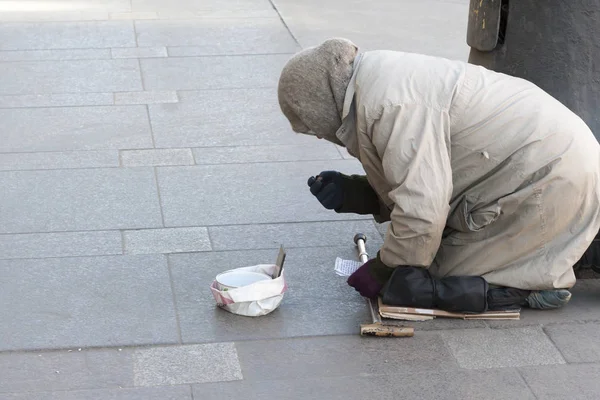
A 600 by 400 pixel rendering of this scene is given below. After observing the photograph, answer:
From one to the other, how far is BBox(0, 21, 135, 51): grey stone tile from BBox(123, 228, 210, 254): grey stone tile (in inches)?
135

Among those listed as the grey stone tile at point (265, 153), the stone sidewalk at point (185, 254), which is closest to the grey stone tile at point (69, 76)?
the stone sidewalk at point (185, 254)

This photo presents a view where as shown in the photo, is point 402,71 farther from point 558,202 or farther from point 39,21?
point 39,21

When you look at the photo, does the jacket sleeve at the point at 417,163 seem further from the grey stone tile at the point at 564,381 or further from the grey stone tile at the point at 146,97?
the grey stone tile at the point at 146,97

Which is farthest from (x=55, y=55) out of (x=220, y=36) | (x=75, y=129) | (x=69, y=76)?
(x=75, y=129)

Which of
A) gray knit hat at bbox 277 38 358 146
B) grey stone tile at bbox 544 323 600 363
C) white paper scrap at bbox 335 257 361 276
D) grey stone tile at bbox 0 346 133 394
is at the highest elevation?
gray knit hat at bbox 277 38 358 146

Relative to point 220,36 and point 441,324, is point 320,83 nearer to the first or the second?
point 441,324

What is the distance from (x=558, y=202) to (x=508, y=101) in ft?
1.36

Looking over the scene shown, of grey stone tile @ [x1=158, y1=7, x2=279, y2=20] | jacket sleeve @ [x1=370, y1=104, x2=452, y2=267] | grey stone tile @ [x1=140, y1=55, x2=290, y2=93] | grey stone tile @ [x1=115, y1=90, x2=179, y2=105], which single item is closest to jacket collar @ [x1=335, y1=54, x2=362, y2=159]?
jacket sleeve @ [x1=370, y1=104, x2=452, y2=267]

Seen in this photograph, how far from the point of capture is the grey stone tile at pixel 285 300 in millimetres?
3689

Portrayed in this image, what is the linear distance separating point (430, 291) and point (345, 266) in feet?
1.73

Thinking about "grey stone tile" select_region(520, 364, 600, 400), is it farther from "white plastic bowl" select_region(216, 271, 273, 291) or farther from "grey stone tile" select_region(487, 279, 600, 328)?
"white plastic bowl" select_region(216, 271, 273, 291)

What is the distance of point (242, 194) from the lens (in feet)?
16.2

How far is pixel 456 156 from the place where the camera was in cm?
368

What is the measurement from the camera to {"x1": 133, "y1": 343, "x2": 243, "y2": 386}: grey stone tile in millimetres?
3340
